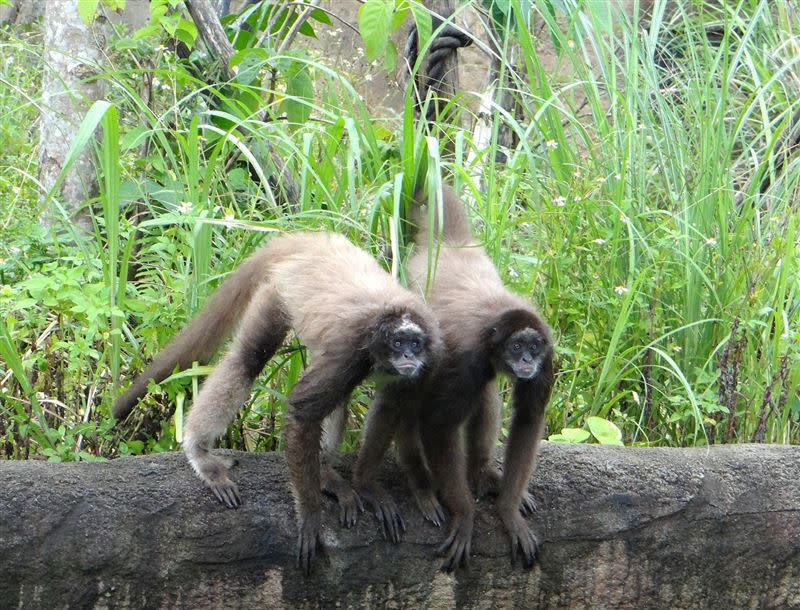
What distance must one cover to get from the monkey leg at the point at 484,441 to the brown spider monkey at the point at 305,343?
585 mm

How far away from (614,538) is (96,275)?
2.64 m

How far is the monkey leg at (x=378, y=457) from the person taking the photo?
395cm

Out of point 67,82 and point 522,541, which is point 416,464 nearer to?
point 522,541

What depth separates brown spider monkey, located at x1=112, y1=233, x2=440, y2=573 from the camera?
3857mm

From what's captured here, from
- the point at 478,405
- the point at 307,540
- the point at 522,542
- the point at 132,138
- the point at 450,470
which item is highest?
the point at 132,138

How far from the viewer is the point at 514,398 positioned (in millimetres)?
4336

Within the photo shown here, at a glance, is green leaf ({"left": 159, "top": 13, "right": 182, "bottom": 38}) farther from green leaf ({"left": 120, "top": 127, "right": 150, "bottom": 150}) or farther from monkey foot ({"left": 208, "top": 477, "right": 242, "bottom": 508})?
monkey foot ({"left": 208, "top": 477, "right": 242, "bottom": 508})

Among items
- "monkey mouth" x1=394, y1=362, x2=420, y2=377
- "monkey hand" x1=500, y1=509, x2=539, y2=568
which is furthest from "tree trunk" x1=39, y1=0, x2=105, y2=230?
"monkey hand" x1=500, y1=509, x2=539, y2=568

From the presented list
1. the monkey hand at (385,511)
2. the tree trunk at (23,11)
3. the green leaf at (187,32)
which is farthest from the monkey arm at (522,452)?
the tree trunk at (23,11)

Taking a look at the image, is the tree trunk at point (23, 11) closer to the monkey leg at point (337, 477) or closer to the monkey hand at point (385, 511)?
the monkey leg at point (337, 477)

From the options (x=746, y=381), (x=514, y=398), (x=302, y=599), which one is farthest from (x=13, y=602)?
(x=746, y=381)

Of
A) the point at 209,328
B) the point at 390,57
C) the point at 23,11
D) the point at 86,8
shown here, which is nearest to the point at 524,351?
the point at 209,328

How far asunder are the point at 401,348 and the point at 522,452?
74cm

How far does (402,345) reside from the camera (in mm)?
3879
